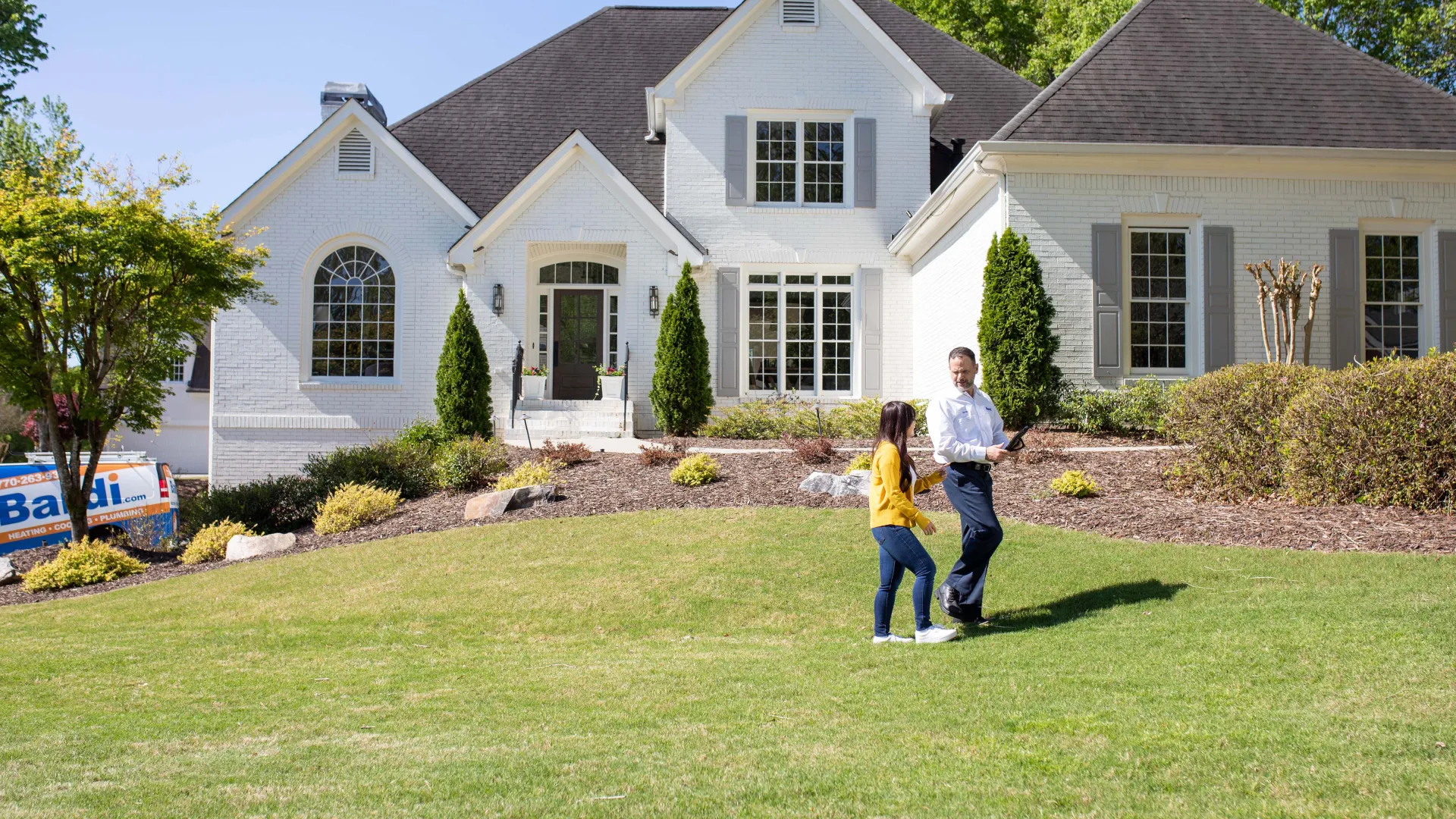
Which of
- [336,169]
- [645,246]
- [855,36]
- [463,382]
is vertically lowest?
[463,382]

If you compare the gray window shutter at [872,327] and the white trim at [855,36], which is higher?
Answer: the white trim at [855,36]

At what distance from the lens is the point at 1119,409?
13969 mm

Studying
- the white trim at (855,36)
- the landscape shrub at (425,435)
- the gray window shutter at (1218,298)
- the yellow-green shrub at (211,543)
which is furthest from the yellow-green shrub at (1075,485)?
the white trim at (855,36)

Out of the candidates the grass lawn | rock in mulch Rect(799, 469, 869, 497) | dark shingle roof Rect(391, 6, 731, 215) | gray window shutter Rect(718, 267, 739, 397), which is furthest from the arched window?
rock in mulch Rect(799, 469, 869, 497)

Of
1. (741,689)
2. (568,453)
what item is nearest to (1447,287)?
(568,453)

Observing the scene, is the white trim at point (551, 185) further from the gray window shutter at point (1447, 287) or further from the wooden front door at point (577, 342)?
the gray window shutter at point (1447, 287)

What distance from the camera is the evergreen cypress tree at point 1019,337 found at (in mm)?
14047

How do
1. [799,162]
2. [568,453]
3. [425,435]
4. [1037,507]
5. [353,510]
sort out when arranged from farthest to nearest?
[799,162], [425,435], [568,453], [353,510], [1037,507]

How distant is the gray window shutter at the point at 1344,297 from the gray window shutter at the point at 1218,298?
146 cm

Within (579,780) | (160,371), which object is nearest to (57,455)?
(160,371)

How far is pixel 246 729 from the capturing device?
4953 millimetres

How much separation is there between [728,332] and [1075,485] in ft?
28.0

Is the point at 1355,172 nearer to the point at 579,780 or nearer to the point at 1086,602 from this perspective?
the point at 1086,602

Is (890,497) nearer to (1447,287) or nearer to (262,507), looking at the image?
(262,507)
